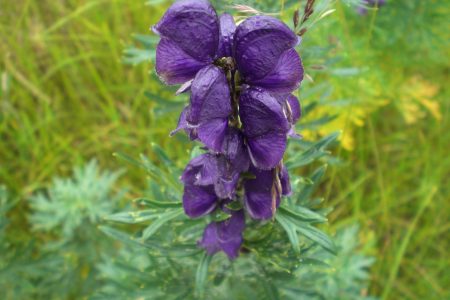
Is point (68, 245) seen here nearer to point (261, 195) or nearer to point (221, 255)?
point (221, 255)

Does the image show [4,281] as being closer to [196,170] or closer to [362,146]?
[196,170]

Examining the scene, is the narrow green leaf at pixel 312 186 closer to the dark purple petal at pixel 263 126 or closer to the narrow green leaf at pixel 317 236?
the narrow green leaf at pixel 317 236

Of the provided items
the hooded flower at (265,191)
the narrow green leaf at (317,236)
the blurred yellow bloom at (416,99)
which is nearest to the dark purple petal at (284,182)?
the hooded flower at (265,191)

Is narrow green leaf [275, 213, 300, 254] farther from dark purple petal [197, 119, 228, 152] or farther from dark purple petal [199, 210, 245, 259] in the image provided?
dark purple petal [197, 119, 228, 152]

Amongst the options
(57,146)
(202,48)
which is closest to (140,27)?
(57,146)

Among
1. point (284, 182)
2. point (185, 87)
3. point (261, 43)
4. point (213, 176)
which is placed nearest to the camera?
point (261, 43)

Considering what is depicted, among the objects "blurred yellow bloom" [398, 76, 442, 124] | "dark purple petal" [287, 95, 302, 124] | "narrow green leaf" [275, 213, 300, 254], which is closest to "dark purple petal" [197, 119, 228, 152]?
"dark purple petal" [287, 95, 302, 124]

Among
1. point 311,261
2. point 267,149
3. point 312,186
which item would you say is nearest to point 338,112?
point 312,186
